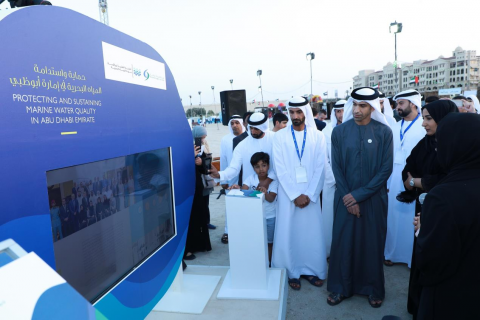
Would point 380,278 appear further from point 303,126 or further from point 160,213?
point 160,213

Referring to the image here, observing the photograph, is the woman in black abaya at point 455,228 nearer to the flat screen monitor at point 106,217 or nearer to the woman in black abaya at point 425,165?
the woman in black abaya at point 425,165

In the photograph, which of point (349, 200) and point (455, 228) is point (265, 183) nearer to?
point (349, 200)

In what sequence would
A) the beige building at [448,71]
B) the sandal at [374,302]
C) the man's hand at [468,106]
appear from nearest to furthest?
1. the sandal at [374,302]
2. the man's hand at [468,106]
3. the beige building at [448,71]

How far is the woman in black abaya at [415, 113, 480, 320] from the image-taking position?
1561 millimetres

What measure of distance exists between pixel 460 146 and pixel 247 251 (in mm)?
2131

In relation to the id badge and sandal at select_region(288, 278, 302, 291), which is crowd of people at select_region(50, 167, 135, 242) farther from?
sandal at select_region(288, 278, 302, 291)

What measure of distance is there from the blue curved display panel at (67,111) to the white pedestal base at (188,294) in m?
0.52

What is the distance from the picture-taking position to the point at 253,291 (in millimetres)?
3279

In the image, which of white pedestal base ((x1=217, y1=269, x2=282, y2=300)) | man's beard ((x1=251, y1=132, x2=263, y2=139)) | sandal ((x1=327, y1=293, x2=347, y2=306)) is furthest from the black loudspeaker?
sandal ((x1=327, y1=293, x2=347, y2=306))

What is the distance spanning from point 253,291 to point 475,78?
96.7m

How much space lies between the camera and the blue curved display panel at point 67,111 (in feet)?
4.65

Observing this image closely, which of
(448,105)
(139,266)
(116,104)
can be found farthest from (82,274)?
(448,105)

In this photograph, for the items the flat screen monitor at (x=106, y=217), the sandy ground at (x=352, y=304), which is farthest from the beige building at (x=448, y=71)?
the flat screen monitor at (x=106, y=217)

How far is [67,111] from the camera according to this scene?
1697 millimetres
